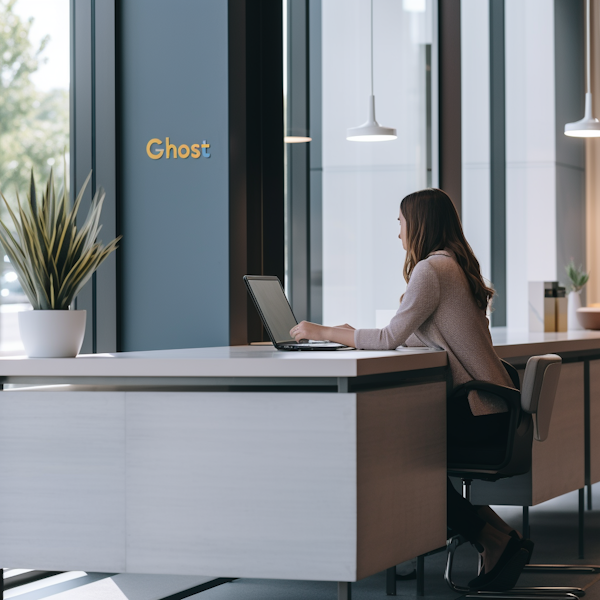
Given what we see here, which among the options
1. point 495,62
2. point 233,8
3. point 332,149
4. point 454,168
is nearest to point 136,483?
point 233,8

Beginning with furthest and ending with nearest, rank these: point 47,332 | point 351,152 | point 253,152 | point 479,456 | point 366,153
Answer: point 366,153, point 351,152, point 253,152, point 479,456, point 47,332

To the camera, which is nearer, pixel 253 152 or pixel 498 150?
pixel 253 152

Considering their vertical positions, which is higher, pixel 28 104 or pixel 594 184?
pixel 594 184

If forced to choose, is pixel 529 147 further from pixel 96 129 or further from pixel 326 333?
pixel 326 333

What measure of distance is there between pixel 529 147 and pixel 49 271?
21.1ft

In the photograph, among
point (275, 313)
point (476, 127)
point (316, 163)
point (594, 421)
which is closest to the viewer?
point (275, 313)

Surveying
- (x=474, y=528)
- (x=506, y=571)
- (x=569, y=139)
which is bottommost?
(x=506, y=571)

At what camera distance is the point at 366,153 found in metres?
5.79

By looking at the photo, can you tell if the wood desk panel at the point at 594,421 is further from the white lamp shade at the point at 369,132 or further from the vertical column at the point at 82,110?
the vertical column at the point at 82,110

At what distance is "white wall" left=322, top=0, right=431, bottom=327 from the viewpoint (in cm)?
527

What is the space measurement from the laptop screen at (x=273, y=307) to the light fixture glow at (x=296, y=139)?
56.0 inches

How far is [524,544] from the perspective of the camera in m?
3.23

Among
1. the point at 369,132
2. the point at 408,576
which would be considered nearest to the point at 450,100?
the point at 369,132

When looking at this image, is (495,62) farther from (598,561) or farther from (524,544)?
(524,544)
